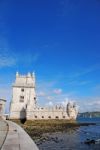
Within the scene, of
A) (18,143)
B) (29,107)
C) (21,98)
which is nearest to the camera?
(18,143)

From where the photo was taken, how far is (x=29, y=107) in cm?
6669

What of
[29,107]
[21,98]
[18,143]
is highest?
[21,98]

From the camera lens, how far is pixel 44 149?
92.6 feet

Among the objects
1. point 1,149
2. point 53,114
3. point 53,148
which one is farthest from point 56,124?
point 1,149

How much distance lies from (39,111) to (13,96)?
8565 millimetres

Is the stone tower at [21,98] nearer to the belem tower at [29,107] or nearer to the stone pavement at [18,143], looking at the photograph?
the belem tower at [29,107]

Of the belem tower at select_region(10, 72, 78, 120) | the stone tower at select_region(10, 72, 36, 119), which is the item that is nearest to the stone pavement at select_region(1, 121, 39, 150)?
the belem tower at select_region(10, 72, 78, 120)

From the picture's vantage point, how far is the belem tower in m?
67.2

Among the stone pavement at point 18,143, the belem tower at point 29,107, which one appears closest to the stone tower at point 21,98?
the belem tower at point 29,107

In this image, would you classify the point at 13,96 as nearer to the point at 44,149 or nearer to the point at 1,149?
the point at 44,149

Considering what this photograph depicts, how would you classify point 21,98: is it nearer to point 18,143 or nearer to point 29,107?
point 29,107

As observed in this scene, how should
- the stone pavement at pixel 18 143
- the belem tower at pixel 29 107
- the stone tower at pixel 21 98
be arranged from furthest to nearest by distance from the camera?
1. the stone tower at pixel 21 98
2. the belem tower at pixel 29 107
3. the stone pavement at pixel 18 143

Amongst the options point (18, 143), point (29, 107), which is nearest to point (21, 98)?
point (29, 107)

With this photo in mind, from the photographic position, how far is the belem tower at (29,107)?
221 ft
